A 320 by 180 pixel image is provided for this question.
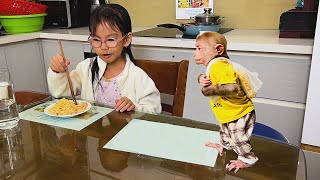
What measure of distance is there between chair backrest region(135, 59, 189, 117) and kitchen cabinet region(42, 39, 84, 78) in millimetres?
806


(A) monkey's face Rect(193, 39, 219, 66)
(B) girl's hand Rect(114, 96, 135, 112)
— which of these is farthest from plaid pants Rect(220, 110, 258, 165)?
(B) girl's hand Rect(114, 96, 135, 112)

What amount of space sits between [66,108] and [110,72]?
13.7 inches

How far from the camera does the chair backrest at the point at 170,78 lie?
1.07 m

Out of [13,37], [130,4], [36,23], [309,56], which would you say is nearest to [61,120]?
[309,56]

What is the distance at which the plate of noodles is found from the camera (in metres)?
0.91

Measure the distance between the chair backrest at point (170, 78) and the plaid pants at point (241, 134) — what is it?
472 millimetres

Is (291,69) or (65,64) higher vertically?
(65,64)

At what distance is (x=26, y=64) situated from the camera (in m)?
2.02

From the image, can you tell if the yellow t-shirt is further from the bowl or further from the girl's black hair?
the bowl

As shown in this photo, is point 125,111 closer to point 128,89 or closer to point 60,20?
point 128,89

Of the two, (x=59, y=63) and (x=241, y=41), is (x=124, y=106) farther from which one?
(x=241, y=41)

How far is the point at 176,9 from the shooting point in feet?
7.10

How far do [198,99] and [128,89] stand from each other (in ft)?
1.86

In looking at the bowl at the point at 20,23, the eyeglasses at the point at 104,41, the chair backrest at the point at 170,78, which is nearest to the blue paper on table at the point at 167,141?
the chair backrest at the point at 170,78
